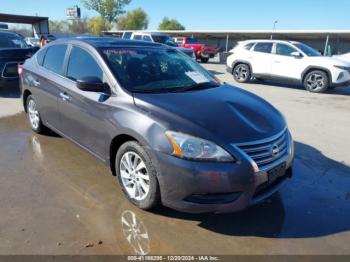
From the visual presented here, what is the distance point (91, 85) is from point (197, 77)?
142cm

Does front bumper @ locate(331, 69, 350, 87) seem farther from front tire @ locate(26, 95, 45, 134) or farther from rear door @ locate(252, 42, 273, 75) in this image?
front tire @ locate(26, 95, 45, 134)

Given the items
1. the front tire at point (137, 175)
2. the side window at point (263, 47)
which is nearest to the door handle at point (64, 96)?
the front tire at point (137, 175)

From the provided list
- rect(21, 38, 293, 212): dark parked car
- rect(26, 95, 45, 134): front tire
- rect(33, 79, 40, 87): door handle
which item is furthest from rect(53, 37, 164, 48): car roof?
rect(26, 95, 45, 134): front tire

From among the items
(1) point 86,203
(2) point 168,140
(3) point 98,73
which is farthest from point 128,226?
(3) point 98,73

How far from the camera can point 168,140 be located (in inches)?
117

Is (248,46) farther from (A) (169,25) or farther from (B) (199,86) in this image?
(A) (169,25)

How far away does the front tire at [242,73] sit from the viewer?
1335cm

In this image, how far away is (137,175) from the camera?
3377 mm

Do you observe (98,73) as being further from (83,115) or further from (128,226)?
(128,226)

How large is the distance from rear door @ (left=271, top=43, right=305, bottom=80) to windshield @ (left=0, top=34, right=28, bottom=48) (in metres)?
8.68

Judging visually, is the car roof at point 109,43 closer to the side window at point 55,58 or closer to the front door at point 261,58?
the side window at point 55,58

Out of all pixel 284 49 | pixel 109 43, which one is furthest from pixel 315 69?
pixel 109 43

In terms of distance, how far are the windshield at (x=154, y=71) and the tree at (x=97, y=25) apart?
71218mm

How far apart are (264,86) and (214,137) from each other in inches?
411
